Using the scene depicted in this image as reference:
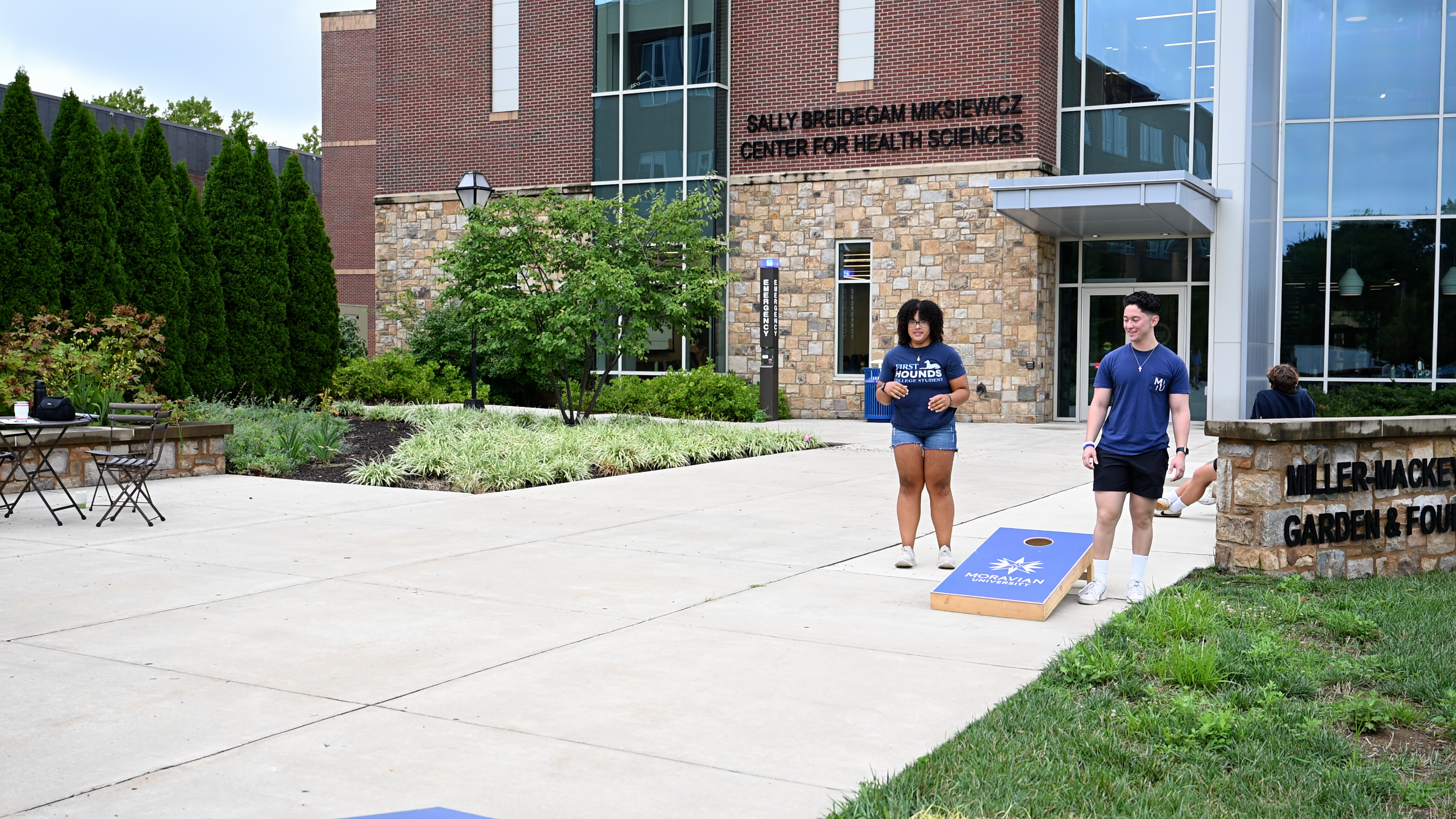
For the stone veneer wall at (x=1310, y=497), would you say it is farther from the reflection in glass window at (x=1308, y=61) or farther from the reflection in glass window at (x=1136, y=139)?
the reflection in glass window at (x=1308, y=61)

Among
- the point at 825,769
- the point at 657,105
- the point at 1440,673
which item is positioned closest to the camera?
the point at 825,769

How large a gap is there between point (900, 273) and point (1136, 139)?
485cm

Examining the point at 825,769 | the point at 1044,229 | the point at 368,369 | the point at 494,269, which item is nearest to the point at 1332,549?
the point at 825,769

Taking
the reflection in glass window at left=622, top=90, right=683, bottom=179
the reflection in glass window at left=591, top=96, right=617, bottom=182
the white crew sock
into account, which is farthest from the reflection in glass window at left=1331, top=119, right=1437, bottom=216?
the white crew sock

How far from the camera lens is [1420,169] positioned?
21219mm

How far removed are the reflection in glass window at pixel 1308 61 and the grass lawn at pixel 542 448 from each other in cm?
1160

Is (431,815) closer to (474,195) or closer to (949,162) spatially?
(474,195)

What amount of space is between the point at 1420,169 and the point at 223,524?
20.3 metres

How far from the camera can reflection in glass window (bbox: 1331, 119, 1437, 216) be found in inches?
835

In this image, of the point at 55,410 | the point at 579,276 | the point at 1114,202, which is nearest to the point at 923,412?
the point at 55,410

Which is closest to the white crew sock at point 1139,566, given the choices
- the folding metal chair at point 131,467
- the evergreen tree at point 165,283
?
Result: the folding metal chair at point 131,467

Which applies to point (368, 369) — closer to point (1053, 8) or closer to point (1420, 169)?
point (1053, 8)

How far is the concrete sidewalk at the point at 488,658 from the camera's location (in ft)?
13.4

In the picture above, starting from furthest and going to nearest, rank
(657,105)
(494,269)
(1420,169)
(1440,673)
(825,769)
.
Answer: (657,105) → (1420,169) → (494,269) → (1440,673) → (825,769)
